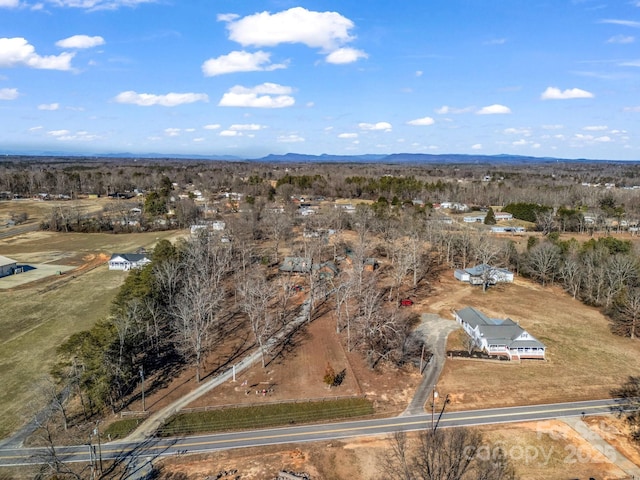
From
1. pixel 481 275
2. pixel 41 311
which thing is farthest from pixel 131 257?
pixel 481 275

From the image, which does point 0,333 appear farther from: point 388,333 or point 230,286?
point 388,333

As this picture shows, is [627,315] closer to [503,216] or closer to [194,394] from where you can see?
[194,394]

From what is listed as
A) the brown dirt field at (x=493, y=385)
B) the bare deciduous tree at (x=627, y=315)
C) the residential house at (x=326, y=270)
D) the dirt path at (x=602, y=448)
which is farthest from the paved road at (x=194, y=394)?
the bare deciduous tree at (x=627, y=315)

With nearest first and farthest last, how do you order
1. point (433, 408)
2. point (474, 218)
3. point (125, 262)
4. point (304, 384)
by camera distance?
point (433, 408), point (304, 384), point (125, 262), point (474, 218)

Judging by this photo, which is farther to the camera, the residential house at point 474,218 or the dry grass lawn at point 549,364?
the residential house at point 474,218

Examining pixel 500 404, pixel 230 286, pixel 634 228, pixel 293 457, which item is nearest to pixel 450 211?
pixel 634 228

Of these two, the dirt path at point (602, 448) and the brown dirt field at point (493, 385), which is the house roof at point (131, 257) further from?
the dirt path at point (602, 448)
